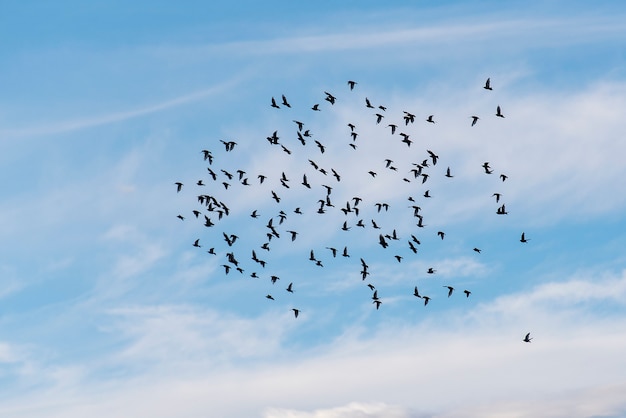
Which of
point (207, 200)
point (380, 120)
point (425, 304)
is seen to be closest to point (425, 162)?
point (380, 120)

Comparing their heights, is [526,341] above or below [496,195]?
below

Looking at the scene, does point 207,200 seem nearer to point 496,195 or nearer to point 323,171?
point 323,171

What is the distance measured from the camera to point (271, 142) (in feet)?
450

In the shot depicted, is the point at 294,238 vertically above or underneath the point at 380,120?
underneath

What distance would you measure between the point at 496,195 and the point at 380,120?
17.7m

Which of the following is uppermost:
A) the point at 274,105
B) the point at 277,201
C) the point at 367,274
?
the point at 274,105

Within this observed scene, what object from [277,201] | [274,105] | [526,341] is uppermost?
[274,105]

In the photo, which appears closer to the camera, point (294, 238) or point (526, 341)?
point (526, 341)

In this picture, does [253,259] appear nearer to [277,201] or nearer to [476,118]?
[277,201]

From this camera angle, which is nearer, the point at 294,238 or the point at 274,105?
the point at 274,105

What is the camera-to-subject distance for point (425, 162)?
463ft

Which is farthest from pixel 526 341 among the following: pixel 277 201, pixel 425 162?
pixel 277 201

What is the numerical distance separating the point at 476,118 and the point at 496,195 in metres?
10.7

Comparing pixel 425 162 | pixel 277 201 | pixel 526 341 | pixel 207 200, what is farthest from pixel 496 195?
pixel 207 200
